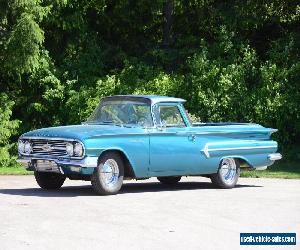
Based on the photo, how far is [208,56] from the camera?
28406 mm

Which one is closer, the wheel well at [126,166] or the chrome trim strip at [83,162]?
the chrome trim strip at [83,162]

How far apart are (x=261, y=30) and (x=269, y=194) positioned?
53.5 ft

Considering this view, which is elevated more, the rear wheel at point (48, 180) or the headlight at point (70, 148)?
the headlight at point (70, 148)

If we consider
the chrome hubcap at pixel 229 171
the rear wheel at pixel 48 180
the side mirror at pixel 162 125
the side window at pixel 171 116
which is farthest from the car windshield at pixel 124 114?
the chrome hubcap at pixel 229 171

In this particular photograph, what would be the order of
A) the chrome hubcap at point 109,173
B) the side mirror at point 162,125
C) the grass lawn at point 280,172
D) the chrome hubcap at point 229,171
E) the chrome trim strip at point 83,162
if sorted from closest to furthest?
1. the chrome trim strip at point 83,162
2. the chrome hubcap at point 109,173
3. the side mirror at point 162,125
4. the chrome hubcap at point 229,171
5. the grass lawn at point 280,172

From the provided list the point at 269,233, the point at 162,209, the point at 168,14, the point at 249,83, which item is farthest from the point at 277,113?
the point at 269,233

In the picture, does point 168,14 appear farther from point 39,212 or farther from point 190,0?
point 39,212

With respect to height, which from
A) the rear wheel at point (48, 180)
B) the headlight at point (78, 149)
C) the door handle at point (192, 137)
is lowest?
the rear wheel at point (48, 180)

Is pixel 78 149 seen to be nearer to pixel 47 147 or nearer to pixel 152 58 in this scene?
pixel 47 147

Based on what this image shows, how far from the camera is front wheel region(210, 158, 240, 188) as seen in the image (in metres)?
16.1

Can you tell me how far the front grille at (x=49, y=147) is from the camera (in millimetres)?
14008

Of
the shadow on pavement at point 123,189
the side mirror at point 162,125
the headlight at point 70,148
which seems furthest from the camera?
the side mirror at point 162,125

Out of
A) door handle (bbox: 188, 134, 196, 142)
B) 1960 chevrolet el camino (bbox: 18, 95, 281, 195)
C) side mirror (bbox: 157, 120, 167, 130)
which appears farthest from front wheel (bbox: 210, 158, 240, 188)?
side mirror (bbox: 157, 120, 167, 130)

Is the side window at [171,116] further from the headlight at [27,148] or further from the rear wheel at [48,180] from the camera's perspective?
the headlight at [27,148]
